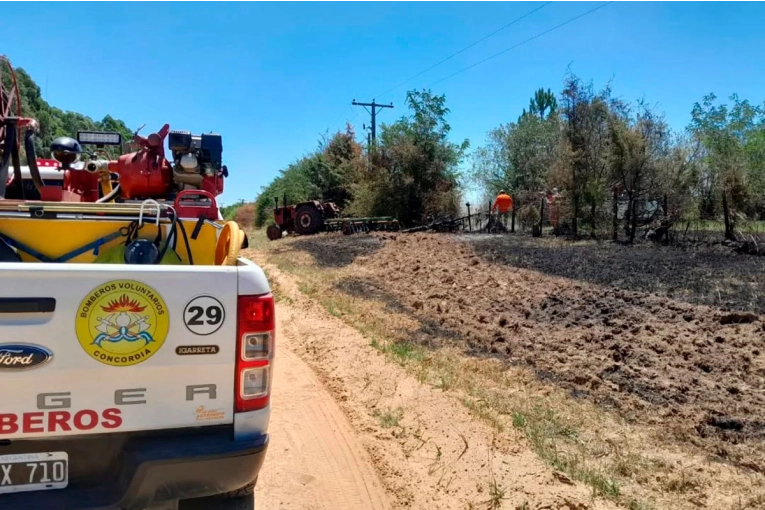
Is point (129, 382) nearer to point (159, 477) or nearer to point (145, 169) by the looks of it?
point (159, 477)

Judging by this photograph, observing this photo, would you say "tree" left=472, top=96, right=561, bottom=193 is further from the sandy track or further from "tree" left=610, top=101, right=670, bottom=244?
the sandy track

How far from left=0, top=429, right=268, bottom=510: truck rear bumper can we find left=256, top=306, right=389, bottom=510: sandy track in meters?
1.36

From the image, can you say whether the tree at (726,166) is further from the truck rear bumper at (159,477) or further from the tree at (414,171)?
the truck rear bumper at (159,477)

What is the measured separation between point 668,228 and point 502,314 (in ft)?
34.1

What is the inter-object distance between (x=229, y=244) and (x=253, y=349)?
2.49ft

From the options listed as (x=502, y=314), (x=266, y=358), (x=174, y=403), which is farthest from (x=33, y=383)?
(x=502, y=314)

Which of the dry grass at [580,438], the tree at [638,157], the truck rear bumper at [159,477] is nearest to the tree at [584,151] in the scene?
the tree at [638,157]

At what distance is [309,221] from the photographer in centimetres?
2345

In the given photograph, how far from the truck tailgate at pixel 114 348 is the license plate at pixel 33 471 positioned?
0.10 m

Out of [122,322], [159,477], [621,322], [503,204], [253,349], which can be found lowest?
[621,322]

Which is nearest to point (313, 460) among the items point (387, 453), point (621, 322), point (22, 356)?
point (387, 453)

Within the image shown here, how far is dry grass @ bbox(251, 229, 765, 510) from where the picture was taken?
12.0 feet

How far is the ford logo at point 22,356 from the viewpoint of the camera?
2170 millimetres

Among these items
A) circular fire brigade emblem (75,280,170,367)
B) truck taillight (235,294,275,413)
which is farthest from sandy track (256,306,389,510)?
circular fire brigade emblem (75,280,170,367)
